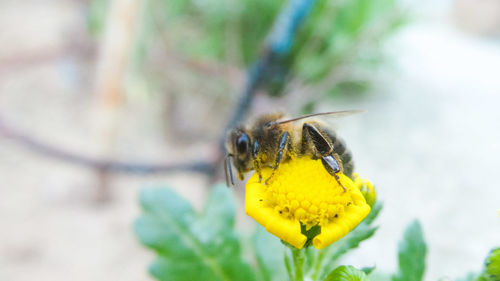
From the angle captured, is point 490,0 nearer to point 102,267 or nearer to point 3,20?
point 102,267

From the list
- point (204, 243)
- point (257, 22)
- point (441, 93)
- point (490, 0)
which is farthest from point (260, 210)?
point (490, 0)

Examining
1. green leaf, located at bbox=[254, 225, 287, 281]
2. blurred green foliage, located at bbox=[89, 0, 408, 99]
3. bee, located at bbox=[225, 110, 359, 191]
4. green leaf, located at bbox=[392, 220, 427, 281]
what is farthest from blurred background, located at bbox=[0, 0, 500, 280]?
bee, located at bbox=[225, 110, 359, 191]

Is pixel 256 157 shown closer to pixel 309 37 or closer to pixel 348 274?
pixel 348 274

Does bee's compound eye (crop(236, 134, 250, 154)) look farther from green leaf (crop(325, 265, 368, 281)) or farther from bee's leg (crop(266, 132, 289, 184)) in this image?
green leaf (crop(325, 265, 368, 281))

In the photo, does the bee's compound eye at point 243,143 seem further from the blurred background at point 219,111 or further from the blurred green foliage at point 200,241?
the blurred background at point 219,111

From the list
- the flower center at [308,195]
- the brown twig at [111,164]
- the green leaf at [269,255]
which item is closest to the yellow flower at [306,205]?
the flower center at [308,195]
